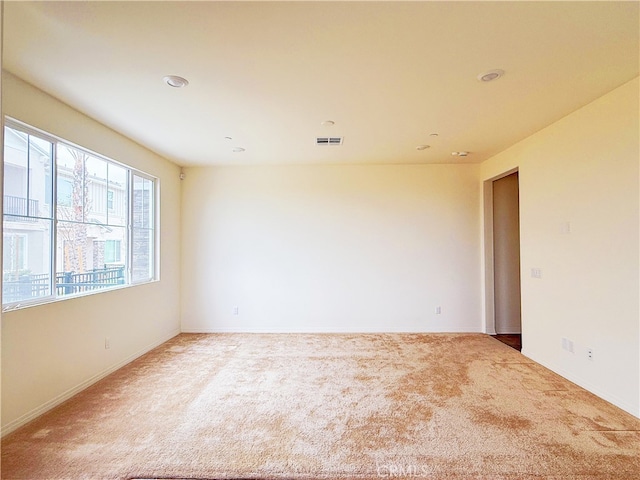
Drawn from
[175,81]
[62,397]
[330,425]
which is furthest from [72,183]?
[330,425]

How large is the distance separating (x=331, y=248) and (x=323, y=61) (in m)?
3.13

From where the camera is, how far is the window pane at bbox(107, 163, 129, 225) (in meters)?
3.52

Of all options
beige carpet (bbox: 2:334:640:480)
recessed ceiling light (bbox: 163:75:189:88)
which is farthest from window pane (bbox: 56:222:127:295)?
recessed ceiling light (bbox: 163:75:189:88)

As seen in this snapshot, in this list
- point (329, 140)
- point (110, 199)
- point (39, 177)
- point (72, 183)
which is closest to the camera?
point (39, 177)

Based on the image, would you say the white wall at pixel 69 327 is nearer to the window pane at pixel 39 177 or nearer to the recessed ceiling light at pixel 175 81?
the window pane at pixel 39 177

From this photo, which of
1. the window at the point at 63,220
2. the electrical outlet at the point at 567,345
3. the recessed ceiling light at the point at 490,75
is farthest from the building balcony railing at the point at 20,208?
the electrical outlet at the point at 567,345

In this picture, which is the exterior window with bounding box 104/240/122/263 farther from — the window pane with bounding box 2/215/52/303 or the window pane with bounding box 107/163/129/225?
the window pane with bounding box 2/215/52/303

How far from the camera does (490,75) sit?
2301 millimetres

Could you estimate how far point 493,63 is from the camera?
2.15 metres

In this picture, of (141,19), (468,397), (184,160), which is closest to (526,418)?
(468,397)

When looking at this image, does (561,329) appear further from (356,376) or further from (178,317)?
(178,317)

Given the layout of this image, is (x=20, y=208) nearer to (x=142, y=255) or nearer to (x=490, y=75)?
(x=142, y=255)

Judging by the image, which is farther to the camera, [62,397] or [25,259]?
[62,397]

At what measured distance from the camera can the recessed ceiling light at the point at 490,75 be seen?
2.25m
